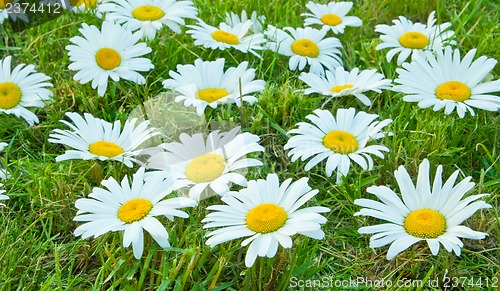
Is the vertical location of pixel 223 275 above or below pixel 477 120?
below

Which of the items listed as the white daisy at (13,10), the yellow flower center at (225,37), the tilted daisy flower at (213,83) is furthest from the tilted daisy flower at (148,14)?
the white daisy at (13,10)

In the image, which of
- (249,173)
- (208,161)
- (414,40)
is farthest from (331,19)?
(208,161)

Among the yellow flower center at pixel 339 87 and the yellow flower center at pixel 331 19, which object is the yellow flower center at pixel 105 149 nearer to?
the yellow flower center at pixel 339 87

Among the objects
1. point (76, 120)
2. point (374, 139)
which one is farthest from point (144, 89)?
point (374, 139)

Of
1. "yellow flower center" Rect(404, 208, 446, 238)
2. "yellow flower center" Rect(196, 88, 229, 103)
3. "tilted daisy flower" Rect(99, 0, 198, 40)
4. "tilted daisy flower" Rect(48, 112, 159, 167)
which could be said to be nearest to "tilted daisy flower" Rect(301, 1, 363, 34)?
"tilted daisy flower" Rect(99, 0, 198, 40)

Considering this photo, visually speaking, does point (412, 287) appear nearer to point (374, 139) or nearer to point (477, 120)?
point (374, 139)

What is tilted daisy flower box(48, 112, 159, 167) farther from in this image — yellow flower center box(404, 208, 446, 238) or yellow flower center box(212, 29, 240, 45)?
yellow flower center box(404, 208, 446, 238)
